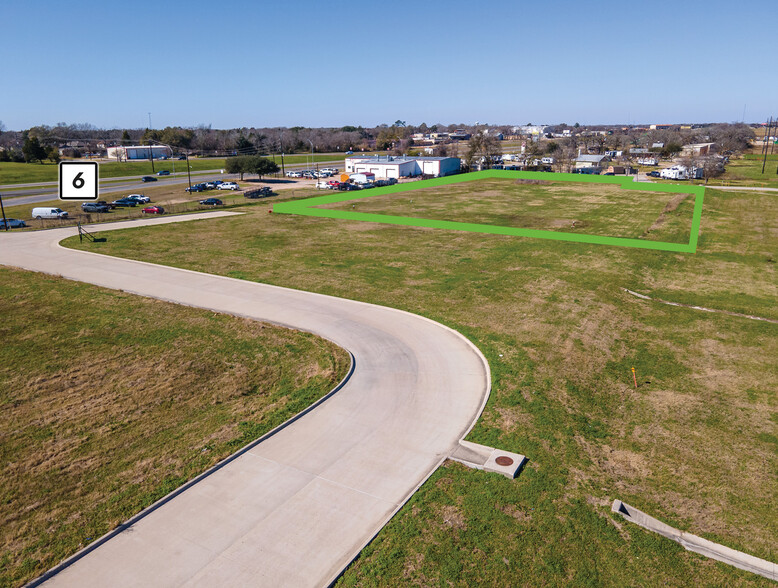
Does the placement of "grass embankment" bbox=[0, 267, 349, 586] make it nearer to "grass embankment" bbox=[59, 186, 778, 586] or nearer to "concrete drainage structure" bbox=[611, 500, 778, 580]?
"grass embankment" bbox=[59, 186, 778, 586]

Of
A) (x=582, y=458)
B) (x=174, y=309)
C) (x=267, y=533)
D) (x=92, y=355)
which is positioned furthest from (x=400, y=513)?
(x=174, y=309)

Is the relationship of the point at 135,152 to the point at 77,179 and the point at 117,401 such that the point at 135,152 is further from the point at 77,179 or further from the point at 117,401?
the point at 77,179

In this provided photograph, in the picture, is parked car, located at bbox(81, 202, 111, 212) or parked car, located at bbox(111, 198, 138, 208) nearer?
parked car, located at bbox(81, 202, 111, 212)

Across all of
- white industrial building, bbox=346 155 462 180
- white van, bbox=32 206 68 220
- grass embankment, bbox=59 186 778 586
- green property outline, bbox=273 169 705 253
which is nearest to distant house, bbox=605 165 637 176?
green property outline, bbox=273 169 705 253

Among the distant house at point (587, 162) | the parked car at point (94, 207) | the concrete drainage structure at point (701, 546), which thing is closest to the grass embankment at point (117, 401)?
the concrete drainage structure at point (701, 546)

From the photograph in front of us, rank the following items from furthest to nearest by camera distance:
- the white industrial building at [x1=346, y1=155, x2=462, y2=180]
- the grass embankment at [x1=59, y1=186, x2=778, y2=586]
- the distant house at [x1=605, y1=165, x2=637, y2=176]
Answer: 1. the distant house at [x1=605, y1=165, x2=637, y2=176]
2. the white industrial building at [x1=346, y1=155, x2=462, y2=180]
3. the grass embankment at [x1=59, y1=186, x2=778, y2=586]

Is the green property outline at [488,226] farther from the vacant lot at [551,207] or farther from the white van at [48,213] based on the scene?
the white van at [48,213]
